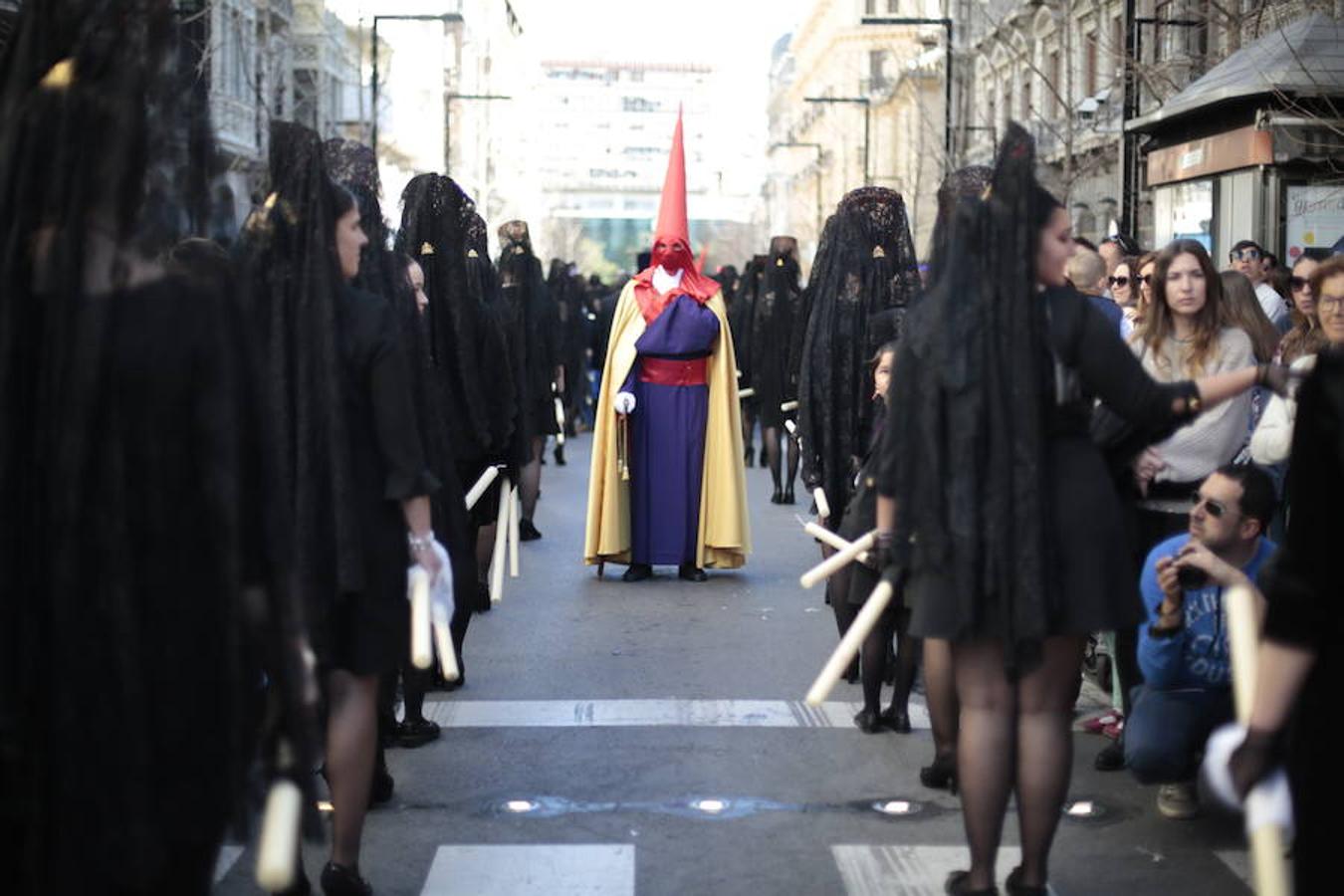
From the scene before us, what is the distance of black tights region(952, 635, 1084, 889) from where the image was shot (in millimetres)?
5246

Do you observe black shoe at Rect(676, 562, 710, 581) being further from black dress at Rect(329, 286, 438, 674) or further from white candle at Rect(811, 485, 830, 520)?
black dress at Rect(329, 286, 438, 674)

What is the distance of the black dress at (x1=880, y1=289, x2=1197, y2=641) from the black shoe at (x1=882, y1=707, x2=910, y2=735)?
9.15 ft

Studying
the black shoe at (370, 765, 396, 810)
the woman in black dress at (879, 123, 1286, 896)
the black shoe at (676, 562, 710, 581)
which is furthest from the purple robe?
the woman in black dress at (879, 123, 1286, 896)

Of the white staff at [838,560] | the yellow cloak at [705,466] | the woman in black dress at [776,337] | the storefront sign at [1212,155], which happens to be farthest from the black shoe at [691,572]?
the white staff at [838,560]

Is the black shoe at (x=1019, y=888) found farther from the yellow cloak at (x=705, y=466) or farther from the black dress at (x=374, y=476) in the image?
the yellow cloak at (x=705, y=466)

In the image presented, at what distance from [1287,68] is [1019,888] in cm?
1067

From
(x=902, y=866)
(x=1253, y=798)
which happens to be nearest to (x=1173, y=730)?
(x=902, y=866)

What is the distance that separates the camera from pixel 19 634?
3.55 metres

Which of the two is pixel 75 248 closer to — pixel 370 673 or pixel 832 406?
pixel 370 673

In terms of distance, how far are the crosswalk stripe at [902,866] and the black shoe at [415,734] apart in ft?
6.54

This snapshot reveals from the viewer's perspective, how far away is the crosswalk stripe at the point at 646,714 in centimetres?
804

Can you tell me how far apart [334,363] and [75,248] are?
1.57m

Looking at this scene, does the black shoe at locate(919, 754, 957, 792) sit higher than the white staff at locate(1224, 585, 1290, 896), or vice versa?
the white staff at locate(1224, 585, 1290, 896)

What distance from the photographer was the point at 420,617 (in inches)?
202
